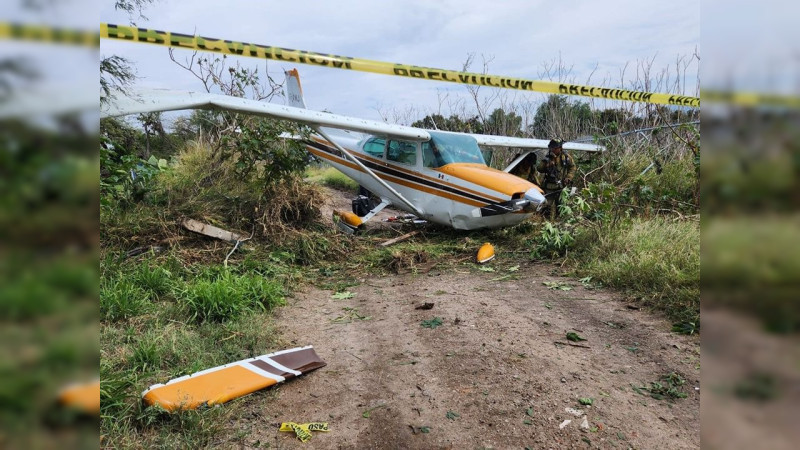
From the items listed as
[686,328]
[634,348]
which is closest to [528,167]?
[686,328]

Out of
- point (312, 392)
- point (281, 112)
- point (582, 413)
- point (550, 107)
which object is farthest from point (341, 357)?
point (550, 107)

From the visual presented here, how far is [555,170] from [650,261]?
171 inches

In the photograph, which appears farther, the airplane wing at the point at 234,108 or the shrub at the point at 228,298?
the shrub at the point at 228,298

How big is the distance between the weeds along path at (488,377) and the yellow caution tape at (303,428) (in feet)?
0.13

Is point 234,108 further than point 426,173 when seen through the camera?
No

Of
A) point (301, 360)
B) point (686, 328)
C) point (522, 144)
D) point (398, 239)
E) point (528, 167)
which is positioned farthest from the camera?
point (522, 144)

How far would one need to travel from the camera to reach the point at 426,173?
8.38m

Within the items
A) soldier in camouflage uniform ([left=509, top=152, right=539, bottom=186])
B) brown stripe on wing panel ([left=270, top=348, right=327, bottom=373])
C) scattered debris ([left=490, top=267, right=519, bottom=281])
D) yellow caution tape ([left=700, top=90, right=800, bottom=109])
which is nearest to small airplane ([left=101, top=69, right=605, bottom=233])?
soldier in camouflage uniform ([left=509, top=152, right=539, bottom=186])

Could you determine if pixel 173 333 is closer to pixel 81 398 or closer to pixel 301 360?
pixel 301 360

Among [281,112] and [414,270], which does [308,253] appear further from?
[281,112]

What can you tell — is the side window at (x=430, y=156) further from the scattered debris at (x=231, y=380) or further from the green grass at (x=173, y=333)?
the scattered debris at (x=231, y=380)

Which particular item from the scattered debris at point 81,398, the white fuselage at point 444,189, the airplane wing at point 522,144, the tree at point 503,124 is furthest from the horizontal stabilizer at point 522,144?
the scattered debris at point 81,398

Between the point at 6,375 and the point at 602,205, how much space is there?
23.0 ft

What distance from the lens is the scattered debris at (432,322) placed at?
4377 mm
